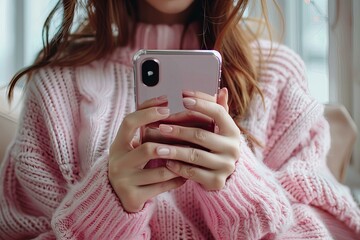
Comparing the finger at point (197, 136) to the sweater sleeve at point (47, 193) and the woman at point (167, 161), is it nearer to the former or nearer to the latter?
the woman at point (167, 161)

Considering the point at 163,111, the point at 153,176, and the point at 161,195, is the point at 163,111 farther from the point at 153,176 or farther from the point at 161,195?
the point at 161,195

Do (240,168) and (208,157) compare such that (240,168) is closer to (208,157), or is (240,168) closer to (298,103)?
(208,157)

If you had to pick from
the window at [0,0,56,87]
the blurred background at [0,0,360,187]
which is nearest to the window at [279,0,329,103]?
the blurred background at [0,0,360,187]

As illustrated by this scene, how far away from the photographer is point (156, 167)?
0.72m

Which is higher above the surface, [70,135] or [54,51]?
[54,51]

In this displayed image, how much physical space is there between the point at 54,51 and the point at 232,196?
434mm

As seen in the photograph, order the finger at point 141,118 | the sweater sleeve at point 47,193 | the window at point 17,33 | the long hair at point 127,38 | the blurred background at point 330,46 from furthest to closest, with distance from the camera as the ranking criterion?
the window at point 17,33 < the blurred background at point 330,46 < the long hair at point 127,38 < the sweater sleeve at point 47,193 < the finger at point 141,118

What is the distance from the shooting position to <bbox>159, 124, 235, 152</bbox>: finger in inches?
27.1

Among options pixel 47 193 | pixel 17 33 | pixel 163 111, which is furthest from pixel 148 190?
pixel 17 33

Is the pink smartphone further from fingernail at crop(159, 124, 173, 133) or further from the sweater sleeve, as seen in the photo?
the sweater sleeve

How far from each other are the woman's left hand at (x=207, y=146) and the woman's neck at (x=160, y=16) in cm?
34

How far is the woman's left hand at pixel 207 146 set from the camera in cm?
69

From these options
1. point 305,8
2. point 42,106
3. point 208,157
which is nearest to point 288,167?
point 208,157

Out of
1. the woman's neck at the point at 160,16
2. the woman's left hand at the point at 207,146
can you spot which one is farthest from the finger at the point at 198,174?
the woman's neck at the point at 160,16
